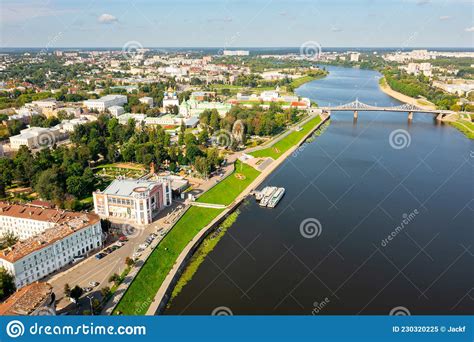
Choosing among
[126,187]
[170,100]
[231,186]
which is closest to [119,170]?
[126,187]

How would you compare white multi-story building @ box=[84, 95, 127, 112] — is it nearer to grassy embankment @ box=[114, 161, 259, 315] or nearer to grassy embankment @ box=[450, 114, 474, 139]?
grassy embankment @ box=[114, 161, 259, 315]

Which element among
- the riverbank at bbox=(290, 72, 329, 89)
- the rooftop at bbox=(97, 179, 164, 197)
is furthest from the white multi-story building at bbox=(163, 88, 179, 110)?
the rooftop at bbox=(97, 179, 164, 197)

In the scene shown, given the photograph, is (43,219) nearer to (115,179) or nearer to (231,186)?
(115,179)

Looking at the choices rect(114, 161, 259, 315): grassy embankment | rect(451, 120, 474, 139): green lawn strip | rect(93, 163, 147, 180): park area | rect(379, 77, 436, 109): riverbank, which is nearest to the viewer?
rect(114, 161, 259, 315): grassy embankment

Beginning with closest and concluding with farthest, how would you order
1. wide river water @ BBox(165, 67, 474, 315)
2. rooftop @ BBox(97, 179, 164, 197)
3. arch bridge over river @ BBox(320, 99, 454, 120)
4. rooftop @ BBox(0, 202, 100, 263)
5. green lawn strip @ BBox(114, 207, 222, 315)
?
green lawn strip @ BBox(114, 207, 222, 315)
wide river water @ BBox(165, 67, 474, 315)
rooftop @ BBox(0, 202, 100, 263)
rooftop @ BBox(97, 179, 164, 197)
arch bridge over river @ BBox(320, 99, 454, 120)

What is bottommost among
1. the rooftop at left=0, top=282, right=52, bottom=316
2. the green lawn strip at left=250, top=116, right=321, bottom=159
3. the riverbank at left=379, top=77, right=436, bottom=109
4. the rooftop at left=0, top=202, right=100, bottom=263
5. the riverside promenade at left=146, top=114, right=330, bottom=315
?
the riverside promenade at left=146, top=114, right=330, bottom=315

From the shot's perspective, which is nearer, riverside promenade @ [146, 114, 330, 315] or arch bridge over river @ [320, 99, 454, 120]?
riverside promenade @ [146, 114, 330, 315]

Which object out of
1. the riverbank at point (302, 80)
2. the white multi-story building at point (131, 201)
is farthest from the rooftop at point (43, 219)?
the riverbank at point (302, 80)

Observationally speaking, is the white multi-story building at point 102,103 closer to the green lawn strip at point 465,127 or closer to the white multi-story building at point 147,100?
the white multi-story building at point 147,100
